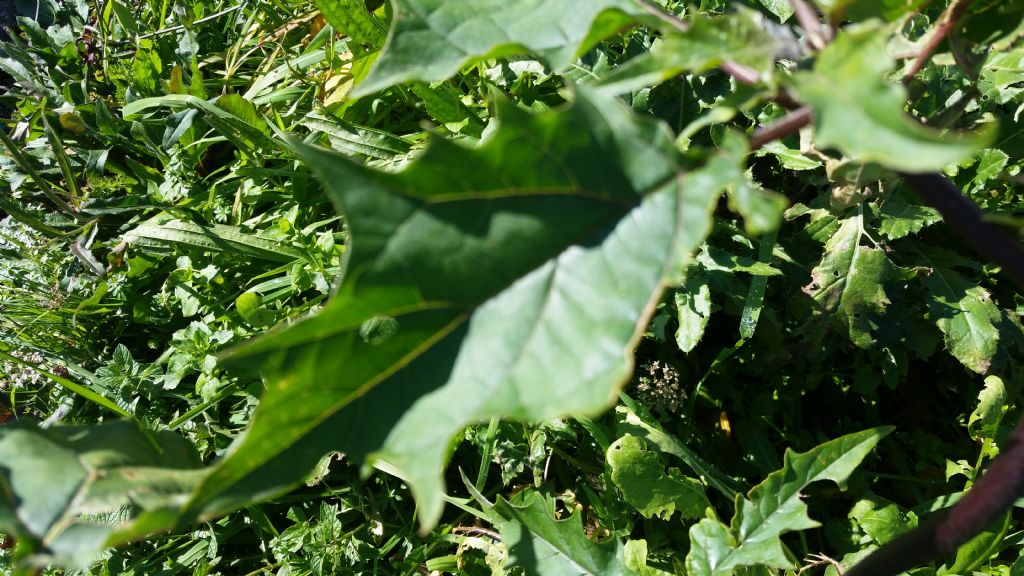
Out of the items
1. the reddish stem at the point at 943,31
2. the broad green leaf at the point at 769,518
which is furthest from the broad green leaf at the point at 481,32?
the broad green leaf at the point at 769,518

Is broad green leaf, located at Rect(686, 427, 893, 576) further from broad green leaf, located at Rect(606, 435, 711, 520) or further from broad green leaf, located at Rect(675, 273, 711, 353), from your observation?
broad green leaf, located at Rect(675, 273, 711, 353)

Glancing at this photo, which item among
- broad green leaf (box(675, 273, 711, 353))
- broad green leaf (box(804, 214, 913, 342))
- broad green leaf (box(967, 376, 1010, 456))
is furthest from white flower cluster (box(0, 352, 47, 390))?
broad green leaf (box(967, 376, 1010, 456))

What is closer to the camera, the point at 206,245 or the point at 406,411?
the point at 406,411

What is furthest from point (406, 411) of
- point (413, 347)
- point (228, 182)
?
point (228, 182)

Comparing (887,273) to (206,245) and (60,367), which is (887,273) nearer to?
(206,245)

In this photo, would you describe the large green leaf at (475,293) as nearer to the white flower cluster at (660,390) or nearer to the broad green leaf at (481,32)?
the broad green leaf at (481,32)

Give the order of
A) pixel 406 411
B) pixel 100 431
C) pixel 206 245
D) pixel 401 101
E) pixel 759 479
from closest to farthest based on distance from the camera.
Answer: pixel 406 411
pixel 100 431
pixel 759 479
pixel 206 245
pixel 401 101
